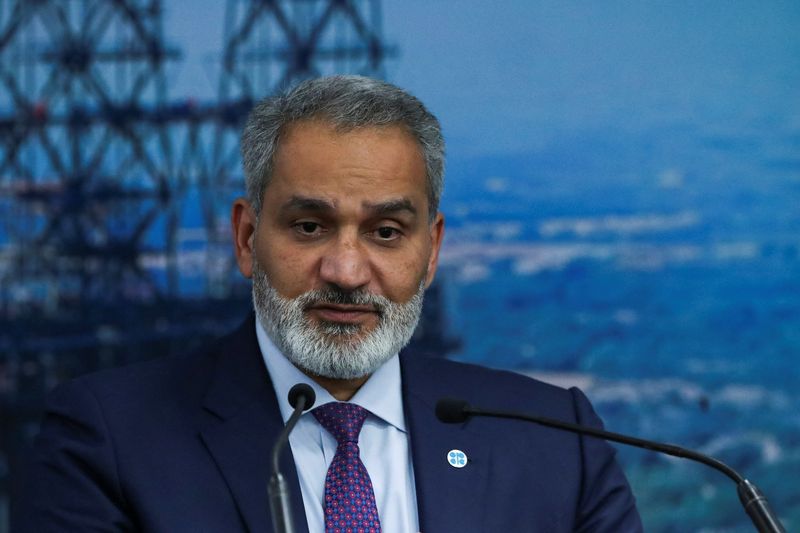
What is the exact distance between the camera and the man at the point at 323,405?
2.14 m

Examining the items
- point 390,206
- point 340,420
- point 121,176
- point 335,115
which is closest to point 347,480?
point 340,420

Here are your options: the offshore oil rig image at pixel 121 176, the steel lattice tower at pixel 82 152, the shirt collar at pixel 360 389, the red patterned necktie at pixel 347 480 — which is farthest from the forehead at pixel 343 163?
the steel lattice tower at pixel 82 152

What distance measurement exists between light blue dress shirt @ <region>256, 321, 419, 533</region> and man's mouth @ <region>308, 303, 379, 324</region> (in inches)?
6.9

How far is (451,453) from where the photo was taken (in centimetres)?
232

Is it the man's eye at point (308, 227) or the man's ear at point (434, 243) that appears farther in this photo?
the man's ear at point (434, 243)

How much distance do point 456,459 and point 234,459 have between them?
1.41 ft

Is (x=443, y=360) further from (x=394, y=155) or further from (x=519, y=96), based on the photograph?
(x=519, y=96)

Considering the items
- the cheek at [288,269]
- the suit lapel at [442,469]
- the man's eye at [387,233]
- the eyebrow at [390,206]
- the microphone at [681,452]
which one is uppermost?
the eyebrow at [390,206]

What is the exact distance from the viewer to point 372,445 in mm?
2305

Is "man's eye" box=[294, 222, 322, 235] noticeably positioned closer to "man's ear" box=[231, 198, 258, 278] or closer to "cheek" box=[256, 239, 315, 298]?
"cheek" box=[256, 239, 315, 298]

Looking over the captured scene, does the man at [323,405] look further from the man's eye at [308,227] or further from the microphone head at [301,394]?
the microphone head at [301,394]

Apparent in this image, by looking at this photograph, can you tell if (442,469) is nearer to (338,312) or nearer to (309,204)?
(338,312)

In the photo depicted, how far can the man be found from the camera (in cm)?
214

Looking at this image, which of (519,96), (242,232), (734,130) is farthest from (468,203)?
(242,232)
